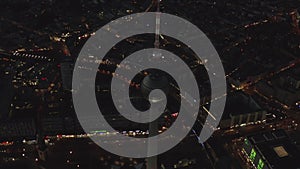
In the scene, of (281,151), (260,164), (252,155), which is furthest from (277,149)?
(252,155)

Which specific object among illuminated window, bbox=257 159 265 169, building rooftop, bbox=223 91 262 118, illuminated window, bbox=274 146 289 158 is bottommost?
illuminated window, bbox=257 159 265 169

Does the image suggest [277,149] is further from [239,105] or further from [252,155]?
[239,105]

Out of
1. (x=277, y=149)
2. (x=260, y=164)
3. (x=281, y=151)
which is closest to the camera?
(x=260, y=164)

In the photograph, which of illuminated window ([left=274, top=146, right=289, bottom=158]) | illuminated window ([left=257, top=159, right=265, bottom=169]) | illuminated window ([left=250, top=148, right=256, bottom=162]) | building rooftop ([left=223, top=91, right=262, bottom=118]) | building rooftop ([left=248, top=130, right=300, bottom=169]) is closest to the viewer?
building rooftop ([left=248, top=130, right=300, bottom=169])

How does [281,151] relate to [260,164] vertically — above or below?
above

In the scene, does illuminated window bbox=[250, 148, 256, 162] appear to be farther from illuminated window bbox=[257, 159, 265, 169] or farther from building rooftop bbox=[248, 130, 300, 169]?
illuminated window bbox=[257, 159, 265, 169]

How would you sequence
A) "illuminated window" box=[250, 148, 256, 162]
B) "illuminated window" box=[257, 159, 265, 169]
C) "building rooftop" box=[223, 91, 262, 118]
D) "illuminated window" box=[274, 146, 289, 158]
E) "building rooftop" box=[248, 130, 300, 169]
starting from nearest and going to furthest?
1. "building rooftop" box=[248, 130, 300, 169]
2. "illuminated window" box=[257, 159, 265, 169]
3. "illuminated window" box=[274, 146, 289, 158]
4. "illuminated window" box=[250, 148, 256, 162]
5. "building rooftop" box=[223, 91, 262, 118]

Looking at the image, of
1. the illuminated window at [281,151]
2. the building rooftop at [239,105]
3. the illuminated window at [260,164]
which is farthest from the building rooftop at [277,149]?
the building rooftop at [239,105]

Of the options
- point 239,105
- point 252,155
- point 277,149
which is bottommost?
point 252,155

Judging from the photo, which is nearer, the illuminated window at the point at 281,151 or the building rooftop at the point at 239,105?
the illuminated window at the point at 281,151

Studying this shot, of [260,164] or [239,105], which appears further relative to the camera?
[239,105]

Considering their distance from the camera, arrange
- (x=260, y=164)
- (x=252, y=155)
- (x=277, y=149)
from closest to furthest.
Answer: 1. (x=260, y=164)
2. (x=277, y=149)
3. (x=252, y=155)

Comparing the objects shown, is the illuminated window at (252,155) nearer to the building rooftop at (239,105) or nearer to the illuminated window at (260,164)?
the illuminated window at (260,164)

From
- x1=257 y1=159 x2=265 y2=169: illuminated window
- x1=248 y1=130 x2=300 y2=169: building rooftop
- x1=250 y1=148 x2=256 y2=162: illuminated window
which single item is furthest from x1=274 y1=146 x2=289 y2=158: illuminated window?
x1=250 y1=148 x2=256 y2=162: illuminated window
